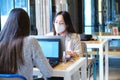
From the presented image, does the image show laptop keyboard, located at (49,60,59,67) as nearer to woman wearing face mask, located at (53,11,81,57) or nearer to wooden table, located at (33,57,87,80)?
wooden table, located at (33,57,87,80)

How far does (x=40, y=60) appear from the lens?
7.14ft

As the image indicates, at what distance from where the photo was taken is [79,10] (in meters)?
9.02

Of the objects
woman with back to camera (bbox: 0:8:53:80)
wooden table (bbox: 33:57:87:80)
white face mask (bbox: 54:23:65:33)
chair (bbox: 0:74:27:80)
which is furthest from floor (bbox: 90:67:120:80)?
chair (bbox: 0:74:27:80)

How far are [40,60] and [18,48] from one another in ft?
0.69

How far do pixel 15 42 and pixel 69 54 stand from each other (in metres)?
0.90

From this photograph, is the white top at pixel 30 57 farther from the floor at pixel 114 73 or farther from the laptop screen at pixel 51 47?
the floor at pixel 114 73

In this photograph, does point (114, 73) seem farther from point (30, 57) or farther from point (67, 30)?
point (30, 57)

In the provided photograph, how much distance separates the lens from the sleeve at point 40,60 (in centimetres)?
214

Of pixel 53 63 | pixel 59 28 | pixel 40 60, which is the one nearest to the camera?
pixel 40 60

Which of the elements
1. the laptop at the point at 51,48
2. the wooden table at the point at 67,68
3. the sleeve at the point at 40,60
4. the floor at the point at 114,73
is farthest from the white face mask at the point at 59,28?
the floor at the point at 114,73

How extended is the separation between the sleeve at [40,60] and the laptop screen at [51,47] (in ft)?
1.23

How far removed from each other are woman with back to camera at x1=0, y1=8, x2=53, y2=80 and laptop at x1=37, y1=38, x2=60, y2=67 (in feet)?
1.41

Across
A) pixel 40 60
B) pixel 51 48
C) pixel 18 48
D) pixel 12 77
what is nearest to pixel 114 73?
pixel 51 48

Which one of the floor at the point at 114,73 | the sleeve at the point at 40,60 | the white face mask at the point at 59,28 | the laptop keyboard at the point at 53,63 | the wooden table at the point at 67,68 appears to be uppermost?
the white face mask at the point at 59,28
